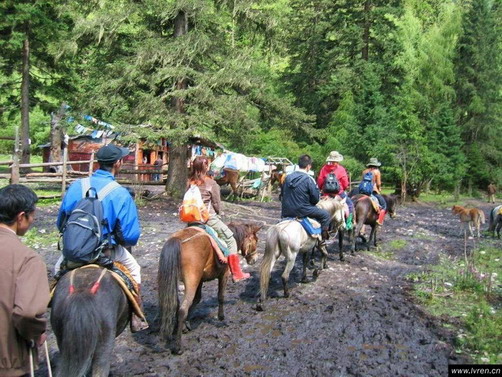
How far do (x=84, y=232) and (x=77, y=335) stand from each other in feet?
2.74

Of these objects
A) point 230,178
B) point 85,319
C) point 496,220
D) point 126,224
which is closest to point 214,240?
point 126,224

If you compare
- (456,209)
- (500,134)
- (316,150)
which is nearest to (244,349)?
(456,209)

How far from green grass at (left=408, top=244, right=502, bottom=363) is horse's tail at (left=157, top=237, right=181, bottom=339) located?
3653 millimetres

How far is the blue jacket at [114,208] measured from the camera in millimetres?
4191

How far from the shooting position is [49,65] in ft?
80.0

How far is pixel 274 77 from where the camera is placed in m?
40.2

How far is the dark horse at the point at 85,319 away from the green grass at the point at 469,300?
4240 mm

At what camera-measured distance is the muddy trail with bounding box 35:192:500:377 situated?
208 inches

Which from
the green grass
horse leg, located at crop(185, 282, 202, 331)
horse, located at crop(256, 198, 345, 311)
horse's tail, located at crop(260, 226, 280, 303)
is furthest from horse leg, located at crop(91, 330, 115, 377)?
the green grass

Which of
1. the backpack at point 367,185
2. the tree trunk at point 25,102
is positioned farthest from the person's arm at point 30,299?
the tree trunk at point 25,102

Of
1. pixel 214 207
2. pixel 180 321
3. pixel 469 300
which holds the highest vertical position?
pixel 214 207

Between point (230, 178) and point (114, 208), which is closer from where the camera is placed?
point (114, 208)

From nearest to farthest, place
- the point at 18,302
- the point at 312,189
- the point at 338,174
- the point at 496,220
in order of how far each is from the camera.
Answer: the point at 18,302, the point at 312,189, the point at 338,174, the point at 496,220

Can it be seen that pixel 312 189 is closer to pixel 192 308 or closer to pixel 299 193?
pixel 299 193
